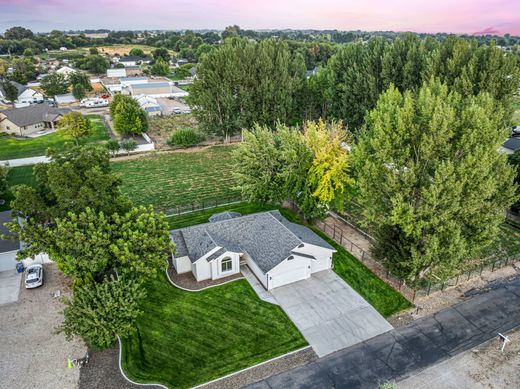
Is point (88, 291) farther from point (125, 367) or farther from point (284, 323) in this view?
point (284, 323)

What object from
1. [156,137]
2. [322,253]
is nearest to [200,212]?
[322,253]

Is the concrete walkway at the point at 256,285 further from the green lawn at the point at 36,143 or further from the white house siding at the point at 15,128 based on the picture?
the white house siding at the point at 15,128

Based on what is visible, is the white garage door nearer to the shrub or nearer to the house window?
the house window

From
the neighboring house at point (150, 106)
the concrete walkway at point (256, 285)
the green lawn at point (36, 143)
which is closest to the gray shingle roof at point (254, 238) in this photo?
the concrete walkway at point (256, 285)

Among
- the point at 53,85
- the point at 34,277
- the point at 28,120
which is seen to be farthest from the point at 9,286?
the point at 53,85

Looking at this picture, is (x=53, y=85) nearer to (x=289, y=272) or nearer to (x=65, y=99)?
(x=65, y=99)

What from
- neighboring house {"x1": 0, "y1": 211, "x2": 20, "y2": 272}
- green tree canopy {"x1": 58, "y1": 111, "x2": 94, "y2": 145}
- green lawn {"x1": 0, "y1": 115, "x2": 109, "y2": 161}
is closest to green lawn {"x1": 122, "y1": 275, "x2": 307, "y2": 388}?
neighboring house {"x1": 0, "y1": 211, "x2": 20, "y2": 272}
